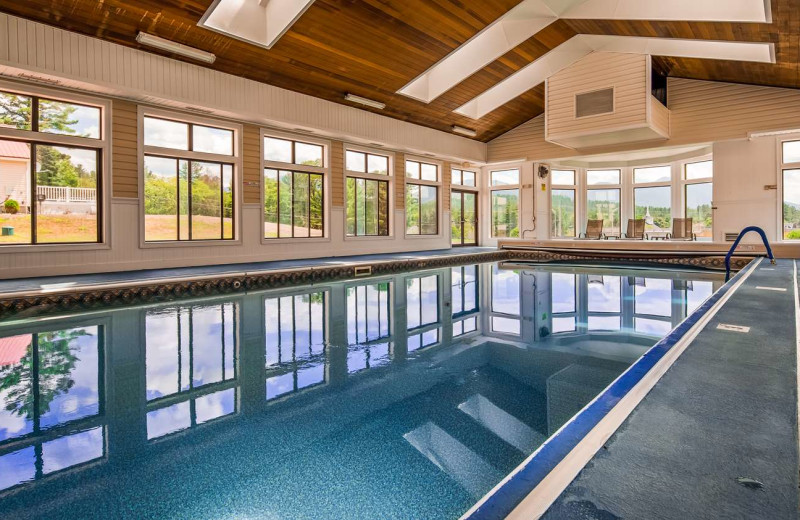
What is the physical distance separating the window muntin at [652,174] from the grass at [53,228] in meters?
14.1

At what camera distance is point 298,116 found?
362 inches

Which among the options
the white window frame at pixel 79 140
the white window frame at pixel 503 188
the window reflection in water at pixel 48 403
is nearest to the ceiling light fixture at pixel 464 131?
the white window frame at pixel 503 188

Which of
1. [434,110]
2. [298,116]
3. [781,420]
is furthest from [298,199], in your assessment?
[781,420]

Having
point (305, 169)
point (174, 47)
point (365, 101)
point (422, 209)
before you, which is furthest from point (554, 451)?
point (422, 209)

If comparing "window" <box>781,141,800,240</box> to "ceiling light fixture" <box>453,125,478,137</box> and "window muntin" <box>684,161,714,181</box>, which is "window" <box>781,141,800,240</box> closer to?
"window muntin" <box>684,161,714,181</box>

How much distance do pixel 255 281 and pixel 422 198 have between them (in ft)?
23.6

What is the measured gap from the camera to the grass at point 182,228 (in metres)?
7.80

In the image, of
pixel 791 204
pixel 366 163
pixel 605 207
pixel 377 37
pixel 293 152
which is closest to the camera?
pixel 377 37

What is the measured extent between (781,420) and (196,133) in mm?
8884

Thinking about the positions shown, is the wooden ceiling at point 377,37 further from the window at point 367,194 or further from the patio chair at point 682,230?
the patio chair at point 682,230

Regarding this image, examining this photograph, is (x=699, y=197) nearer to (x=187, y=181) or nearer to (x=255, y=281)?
(x=255, y=281)

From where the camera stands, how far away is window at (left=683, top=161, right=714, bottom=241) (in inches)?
497

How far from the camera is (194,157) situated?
812 centimetres

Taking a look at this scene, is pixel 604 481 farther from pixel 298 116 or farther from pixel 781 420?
pixel 298 116
